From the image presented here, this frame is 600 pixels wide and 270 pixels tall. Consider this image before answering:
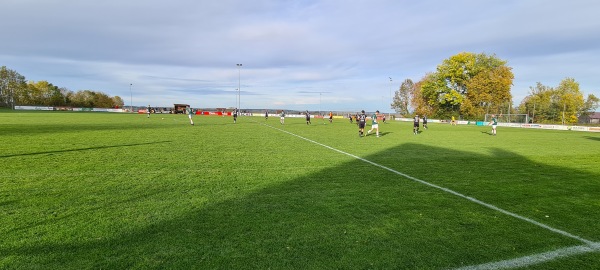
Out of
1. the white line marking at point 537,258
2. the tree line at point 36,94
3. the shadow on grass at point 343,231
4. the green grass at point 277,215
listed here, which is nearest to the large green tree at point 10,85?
the tree line at point 36,94

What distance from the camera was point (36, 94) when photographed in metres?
90.9

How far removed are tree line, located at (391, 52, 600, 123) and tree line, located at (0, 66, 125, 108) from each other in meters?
101

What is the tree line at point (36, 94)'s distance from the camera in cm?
8700

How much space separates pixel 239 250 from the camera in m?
3.57

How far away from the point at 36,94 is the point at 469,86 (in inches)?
4502

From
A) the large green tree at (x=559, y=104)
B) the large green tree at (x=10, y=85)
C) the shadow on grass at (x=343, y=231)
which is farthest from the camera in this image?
the large green tree at (x=10, y=85)

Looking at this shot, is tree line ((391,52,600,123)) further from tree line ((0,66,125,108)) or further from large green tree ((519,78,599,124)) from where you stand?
tree line ((0,66,125,108))

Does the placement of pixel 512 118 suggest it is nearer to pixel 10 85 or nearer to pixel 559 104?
pixel 559 104

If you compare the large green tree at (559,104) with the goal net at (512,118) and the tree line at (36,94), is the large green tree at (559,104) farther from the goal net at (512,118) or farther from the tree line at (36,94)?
the tree line at (36,94)

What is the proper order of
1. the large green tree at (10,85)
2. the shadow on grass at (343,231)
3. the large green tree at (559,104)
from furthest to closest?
the large green tree at (10,85) < the large green tree at (559,104) < the shadow on grass at (343,231)

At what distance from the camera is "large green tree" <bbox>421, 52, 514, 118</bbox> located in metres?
57.7

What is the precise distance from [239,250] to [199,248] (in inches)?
18.4

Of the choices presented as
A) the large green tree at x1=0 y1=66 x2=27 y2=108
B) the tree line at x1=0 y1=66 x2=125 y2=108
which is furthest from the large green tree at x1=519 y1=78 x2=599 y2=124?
the large green tree at x1=0 y1=66 x2=27 y2=108

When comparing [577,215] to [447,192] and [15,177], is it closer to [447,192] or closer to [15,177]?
[447,192]
